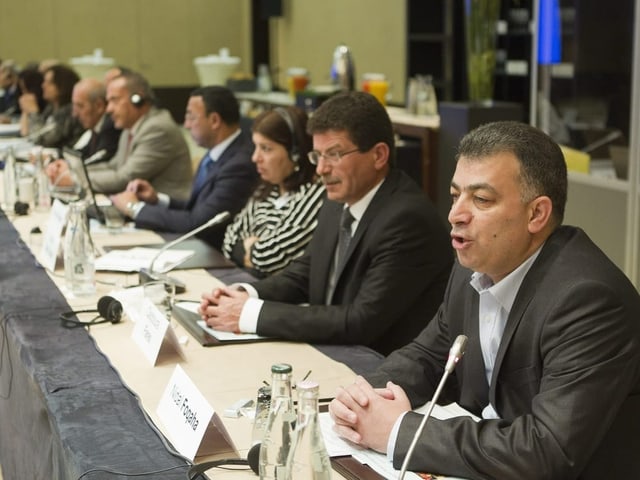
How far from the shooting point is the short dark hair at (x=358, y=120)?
8.78ft

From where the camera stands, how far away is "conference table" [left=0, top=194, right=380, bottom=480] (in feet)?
5.67

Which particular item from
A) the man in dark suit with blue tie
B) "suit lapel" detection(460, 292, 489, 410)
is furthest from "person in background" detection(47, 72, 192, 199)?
"suit lapel" detection(460, 292, 489, 410)

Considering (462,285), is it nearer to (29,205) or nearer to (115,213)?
(115,213)

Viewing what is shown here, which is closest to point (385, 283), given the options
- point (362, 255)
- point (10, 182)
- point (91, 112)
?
point (362, 255)

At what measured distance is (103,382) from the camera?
6.94 feet

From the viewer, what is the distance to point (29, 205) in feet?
14.4

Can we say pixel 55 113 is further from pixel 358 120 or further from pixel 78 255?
pixel 358 120

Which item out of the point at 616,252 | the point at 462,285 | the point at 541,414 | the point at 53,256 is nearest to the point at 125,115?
the point at 53,256

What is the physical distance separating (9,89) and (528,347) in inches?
356

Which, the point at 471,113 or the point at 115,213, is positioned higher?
the point at 471,113

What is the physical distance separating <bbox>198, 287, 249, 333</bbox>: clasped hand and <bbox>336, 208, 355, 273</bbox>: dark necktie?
332mm

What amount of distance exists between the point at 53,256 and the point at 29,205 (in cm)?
128

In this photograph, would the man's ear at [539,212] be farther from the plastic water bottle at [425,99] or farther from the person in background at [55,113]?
the person in background at [55,113]

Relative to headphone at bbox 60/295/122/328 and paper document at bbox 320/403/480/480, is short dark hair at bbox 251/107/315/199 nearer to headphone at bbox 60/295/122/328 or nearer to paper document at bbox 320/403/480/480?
headphone at bbox 60/295/122/328
